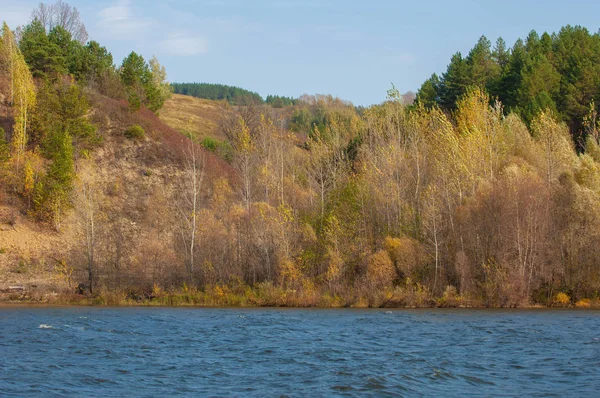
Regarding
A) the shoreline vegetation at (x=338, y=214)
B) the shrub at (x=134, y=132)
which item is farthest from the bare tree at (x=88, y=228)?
the shrub at (x=134, y=132)

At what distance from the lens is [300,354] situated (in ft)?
82.7

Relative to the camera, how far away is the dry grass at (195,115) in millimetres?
135125

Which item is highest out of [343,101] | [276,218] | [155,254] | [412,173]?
[343,101]

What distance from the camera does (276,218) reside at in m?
49.8

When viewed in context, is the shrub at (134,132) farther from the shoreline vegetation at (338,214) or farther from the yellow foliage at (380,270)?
the yellow foliage at (380,270)

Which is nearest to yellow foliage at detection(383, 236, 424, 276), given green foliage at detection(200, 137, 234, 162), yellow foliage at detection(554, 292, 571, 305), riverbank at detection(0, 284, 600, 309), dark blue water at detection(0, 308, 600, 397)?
riverbank at detection(0, 284, 600, 309)

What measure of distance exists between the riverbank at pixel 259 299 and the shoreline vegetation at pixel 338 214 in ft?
0.43

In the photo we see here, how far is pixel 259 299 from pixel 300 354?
69.2 feet

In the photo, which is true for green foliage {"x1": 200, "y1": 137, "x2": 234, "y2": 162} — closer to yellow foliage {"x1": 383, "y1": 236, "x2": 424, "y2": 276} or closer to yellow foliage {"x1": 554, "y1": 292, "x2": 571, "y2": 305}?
yellow foliage {"x1": 383, "y1": 236, "x2": 424, "y2": 276}

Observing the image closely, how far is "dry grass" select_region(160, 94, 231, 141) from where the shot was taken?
135m

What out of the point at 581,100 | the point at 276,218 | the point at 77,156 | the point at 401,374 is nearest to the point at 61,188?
the point at 77,156

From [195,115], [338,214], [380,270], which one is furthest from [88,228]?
[195,115]

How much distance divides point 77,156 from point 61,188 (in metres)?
12.0

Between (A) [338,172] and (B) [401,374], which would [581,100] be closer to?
(A) [338,172]
